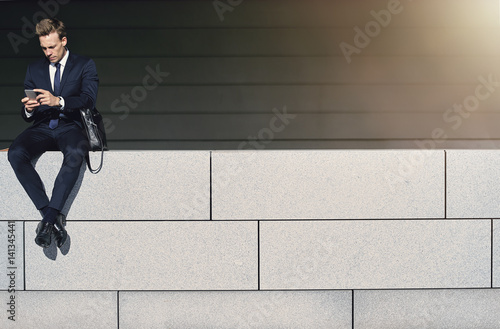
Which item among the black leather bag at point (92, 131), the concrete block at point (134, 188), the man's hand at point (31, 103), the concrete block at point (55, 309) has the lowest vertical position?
the concrete block at point (55, 309)

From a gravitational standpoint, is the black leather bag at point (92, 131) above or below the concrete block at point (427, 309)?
above

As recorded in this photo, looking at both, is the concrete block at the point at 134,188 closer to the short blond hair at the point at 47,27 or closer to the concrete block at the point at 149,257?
the concrete block at the point at 149,257

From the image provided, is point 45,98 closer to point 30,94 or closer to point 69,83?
point 30,94

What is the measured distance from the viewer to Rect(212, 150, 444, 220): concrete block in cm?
355

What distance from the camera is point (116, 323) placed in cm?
353

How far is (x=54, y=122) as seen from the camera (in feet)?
11.6

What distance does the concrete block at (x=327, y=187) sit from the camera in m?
3.55

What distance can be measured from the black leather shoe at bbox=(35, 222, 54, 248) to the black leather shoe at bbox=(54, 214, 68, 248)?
7 centimetres

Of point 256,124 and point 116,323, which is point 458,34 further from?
point 116,323

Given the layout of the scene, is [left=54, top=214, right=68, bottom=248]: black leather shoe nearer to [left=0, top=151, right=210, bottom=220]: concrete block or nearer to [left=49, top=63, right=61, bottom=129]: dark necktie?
[left=0, top=151, right=210, bottom=220]: concrete block

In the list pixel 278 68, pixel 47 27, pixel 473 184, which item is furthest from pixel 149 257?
pixel 278 68

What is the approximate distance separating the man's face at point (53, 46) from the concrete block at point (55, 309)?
5.71ft

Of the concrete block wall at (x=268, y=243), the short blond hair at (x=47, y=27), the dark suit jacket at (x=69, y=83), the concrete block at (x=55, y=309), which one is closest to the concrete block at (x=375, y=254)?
the concrete block wall at (x=268, y=243)

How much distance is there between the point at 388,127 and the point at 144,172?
13.8 ft
